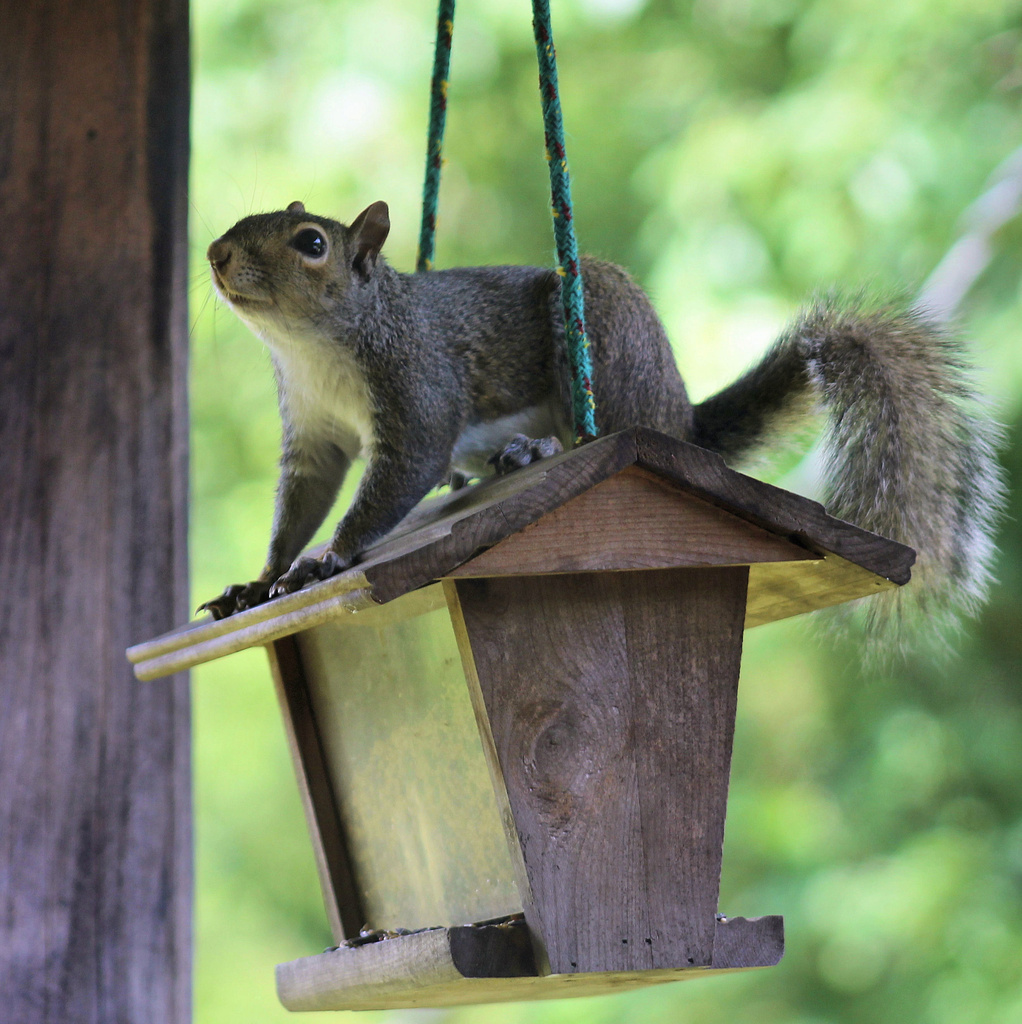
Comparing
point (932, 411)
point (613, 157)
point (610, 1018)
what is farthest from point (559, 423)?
point (613, 157)

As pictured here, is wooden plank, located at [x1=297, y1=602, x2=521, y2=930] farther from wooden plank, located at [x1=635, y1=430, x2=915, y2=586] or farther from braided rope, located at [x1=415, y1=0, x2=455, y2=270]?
braided rope, located at [x1=415, y1=0, x2=455, y2=270]

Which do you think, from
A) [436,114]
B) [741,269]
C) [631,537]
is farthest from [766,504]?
[741,269]

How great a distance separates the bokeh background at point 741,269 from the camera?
265cm

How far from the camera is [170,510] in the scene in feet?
4.12

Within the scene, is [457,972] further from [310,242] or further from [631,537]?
[310,242]

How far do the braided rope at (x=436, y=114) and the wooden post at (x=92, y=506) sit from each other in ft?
0.88

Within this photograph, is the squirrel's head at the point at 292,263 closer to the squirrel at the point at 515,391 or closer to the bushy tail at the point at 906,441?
the squirrel at the point at 515,391

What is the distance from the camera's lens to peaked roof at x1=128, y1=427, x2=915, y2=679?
2.56ft

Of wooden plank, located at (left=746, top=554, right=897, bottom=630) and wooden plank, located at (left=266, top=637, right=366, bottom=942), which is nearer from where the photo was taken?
wooden plank, located at (left=746, top=554, right=897, bottom=630)

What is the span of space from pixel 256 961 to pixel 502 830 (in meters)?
3.21

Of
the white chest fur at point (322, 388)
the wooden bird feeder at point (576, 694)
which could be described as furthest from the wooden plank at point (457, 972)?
the white chest fur at point (322, 388)

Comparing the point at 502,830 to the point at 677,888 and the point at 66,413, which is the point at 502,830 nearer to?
the point at 677,888

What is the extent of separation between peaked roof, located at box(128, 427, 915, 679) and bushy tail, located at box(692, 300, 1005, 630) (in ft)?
0.69

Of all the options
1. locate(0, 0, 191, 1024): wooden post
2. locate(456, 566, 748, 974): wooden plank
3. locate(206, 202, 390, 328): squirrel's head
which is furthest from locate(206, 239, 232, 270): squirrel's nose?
locate(456, 566, 748, 974): wooden plank
